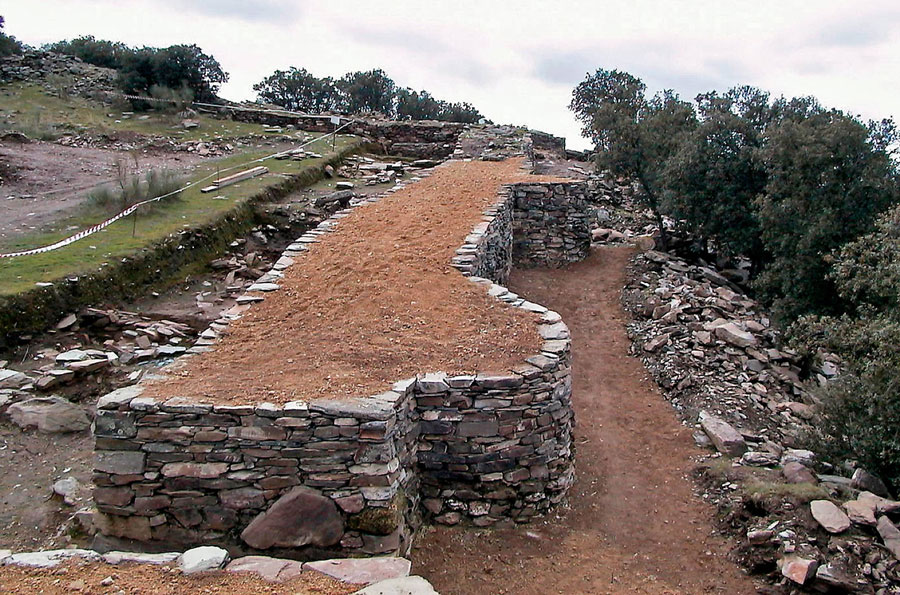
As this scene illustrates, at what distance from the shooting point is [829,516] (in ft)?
22.3

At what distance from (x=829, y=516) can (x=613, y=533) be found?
2.15m

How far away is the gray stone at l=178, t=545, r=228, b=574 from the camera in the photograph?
489cm

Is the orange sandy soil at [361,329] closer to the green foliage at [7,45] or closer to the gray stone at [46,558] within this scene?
the gray stone at [46,558]

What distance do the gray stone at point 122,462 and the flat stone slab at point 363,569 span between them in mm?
2250

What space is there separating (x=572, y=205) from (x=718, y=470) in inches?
370

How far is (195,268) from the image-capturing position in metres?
13.3

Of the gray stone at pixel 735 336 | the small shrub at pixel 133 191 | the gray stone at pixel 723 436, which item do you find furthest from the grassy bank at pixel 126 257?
the gray stone at pixel 735 336

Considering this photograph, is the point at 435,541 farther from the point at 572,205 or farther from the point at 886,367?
the point at 572,205

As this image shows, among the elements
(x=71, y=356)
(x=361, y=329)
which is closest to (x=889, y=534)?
(x=361, y=329)

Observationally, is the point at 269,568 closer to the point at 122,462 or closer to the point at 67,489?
the point at 122,462

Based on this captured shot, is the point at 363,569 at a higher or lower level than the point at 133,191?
lower

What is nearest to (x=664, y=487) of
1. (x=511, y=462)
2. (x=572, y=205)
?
(x=511, y=462)

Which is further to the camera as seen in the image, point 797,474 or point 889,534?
point 797,474

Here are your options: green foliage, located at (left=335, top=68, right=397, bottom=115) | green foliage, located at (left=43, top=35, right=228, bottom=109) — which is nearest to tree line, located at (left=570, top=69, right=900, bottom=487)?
green foliage, located at (left=43, top=35, right=228, bottom=109)
